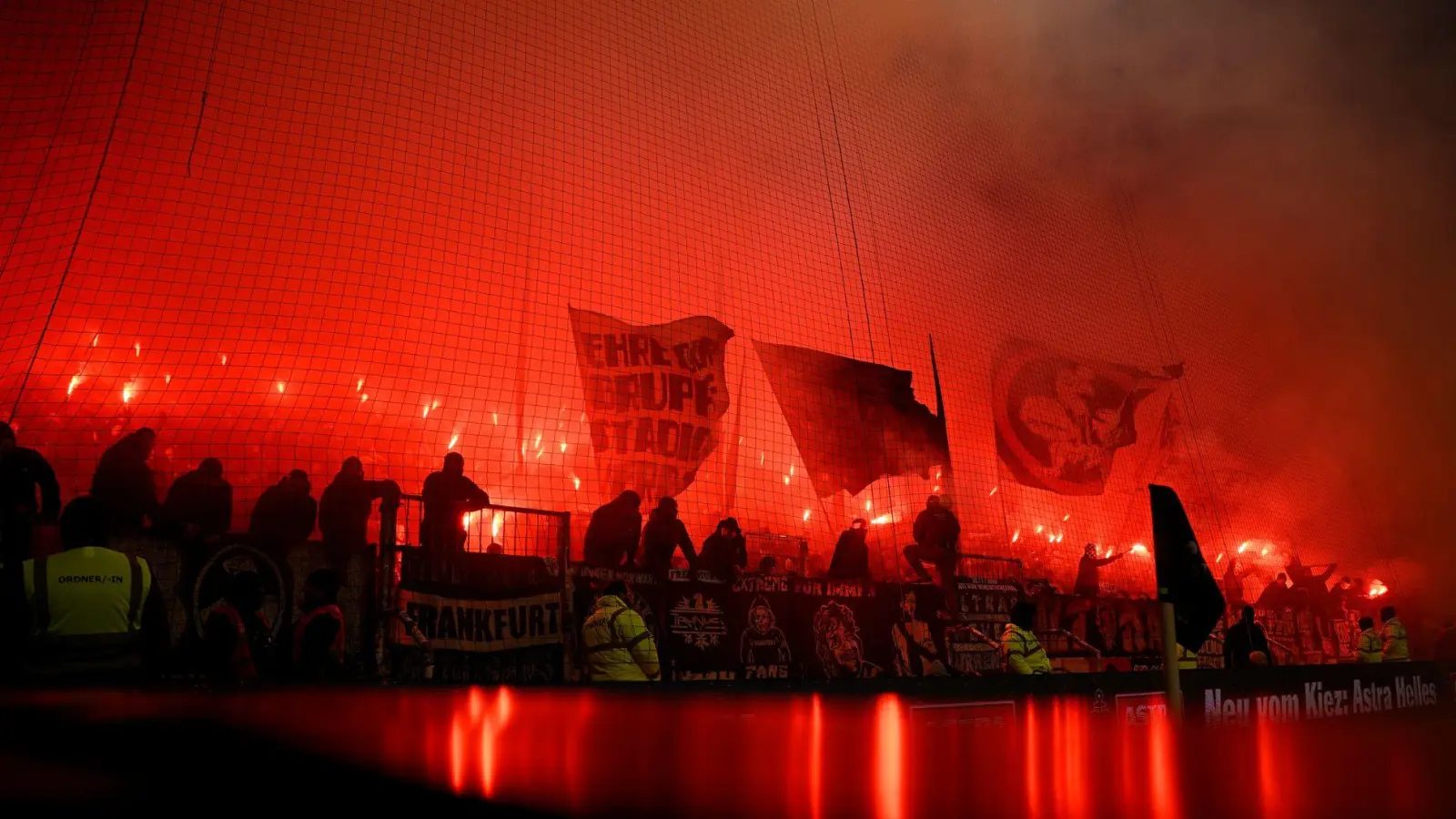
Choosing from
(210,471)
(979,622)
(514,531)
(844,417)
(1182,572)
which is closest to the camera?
(1182,572)

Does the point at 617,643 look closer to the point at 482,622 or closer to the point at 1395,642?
the point at 482,622

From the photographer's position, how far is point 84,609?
9.78 feet

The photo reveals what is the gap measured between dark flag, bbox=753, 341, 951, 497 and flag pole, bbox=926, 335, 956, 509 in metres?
0.11

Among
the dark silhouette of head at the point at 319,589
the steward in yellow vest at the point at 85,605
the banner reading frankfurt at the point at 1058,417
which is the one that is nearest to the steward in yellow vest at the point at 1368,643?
the banner reading frankfurt at the point at 1058,417

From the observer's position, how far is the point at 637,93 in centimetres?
797

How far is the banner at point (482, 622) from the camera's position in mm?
4715

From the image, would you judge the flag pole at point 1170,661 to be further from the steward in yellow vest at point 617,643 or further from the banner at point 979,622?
the banner at point 979,622

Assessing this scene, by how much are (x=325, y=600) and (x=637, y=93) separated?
5.41 m

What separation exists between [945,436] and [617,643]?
4.91 metres

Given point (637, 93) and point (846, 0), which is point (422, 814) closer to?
point (637, 93)

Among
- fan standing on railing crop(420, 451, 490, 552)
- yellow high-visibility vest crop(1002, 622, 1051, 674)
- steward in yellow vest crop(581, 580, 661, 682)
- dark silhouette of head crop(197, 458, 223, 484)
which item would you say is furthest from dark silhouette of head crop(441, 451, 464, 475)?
yellow high-visibility vest crop(1002, 622, 1051, 674)

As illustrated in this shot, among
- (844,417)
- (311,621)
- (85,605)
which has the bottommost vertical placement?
(311,621)

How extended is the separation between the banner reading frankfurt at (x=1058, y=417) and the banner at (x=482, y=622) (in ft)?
19.3

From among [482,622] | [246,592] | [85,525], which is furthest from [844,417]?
[85,525]
